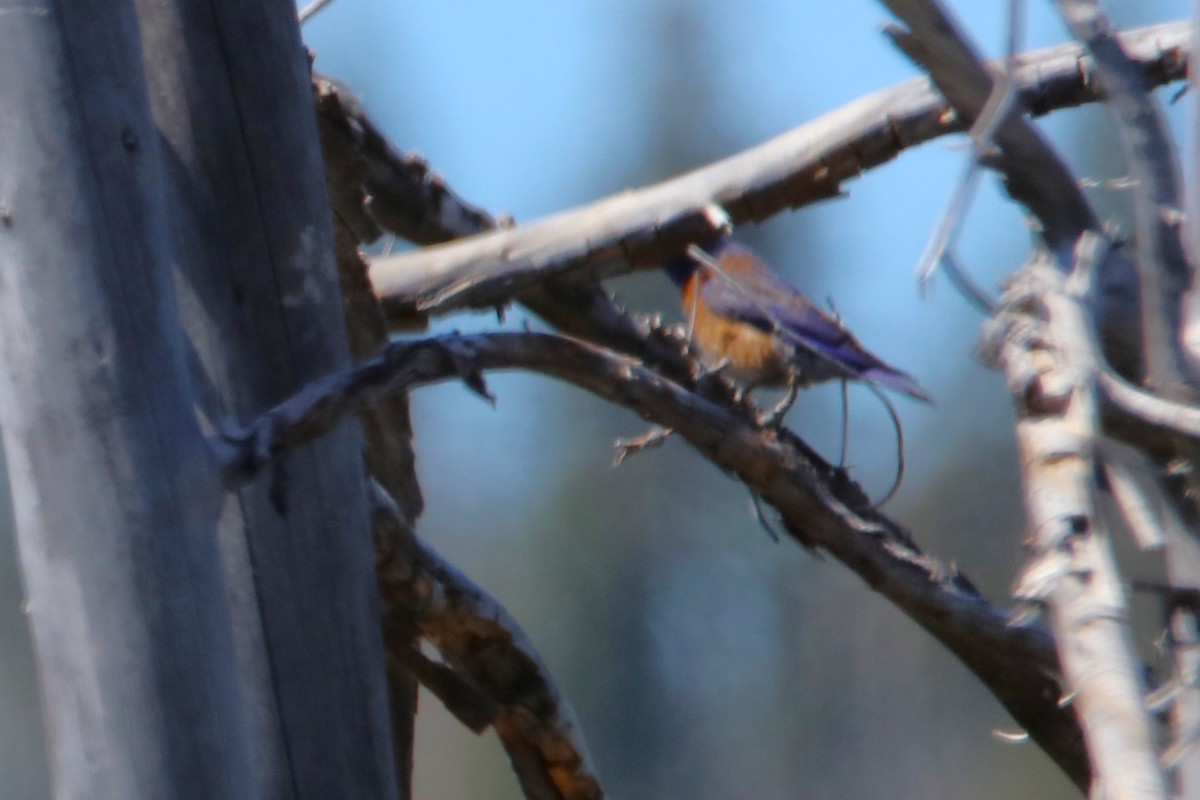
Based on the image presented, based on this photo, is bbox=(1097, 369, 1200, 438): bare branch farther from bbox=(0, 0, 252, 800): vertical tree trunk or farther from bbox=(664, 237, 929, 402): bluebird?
bbox=(664, 237, 929, 402): bluebird

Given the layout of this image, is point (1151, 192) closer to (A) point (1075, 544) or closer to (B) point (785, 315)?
(A) point (1075, 544)

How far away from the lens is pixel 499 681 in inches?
67.4

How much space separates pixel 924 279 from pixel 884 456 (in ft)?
15.3

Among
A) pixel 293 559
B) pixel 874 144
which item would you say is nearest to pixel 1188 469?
pixel 293 559

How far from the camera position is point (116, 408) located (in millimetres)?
1013

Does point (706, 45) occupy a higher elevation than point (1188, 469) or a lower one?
higher

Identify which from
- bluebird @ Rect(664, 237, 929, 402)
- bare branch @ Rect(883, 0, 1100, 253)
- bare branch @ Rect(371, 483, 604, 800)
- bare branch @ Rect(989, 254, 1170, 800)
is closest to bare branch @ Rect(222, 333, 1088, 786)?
bare branch @ Rect(371, 483, 604, 800)

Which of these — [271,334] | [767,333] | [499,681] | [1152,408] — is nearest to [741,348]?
[767,333]

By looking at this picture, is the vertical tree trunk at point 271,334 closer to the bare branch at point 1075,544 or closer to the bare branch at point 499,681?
the bare branch at point 499,681

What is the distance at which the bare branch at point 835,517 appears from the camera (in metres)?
1.51

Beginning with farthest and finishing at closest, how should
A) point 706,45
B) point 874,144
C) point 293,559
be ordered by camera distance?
point 706,45 → point 874,144 → point 293,559

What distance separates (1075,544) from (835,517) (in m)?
1.18

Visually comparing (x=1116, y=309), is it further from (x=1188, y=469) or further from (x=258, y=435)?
(x=258, y=435)

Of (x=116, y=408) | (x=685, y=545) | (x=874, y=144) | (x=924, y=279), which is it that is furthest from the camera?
(x=685, y=545)
